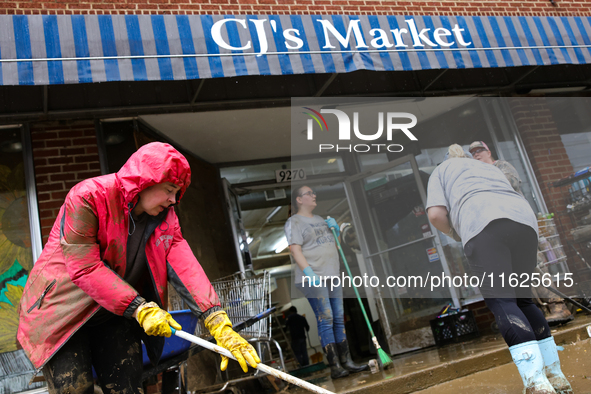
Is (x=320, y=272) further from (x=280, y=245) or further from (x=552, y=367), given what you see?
(x=280, y=245)

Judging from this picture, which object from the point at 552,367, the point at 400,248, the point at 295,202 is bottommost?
the point at 552,367

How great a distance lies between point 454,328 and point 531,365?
320 cm

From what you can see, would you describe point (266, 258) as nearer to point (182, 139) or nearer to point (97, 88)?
point (182, 139)

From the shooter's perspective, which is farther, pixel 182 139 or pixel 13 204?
pixel 182 139

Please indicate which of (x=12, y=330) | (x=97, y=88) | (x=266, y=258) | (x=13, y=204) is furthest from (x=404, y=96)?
(x=266, y=258)

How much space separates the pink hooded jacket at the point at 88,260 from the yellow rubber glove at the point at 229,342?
17.3 inches

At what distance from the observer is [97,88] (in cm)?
499

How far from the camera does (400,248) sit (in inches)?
262

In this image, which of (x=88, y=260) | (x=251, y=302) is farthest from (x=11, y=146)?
(x=88, y=260)

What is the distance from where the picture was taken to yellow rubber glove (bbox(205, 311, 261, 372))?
95.6 inches

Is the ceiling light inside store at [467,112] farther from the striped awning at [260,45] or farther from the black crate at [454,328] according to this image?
the black crate at [454,328]

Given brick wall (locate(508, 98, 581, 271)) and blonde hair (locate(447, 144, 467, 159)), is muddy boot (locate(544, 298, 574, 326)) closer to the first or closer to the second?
brick wall (locate(508, 98, 581, 271))

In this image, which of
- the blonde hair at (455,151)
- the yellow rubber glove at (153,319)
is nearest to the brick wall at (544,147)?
the blonde hair at (455,151)

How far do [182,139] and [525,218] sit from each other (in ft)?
13.6
